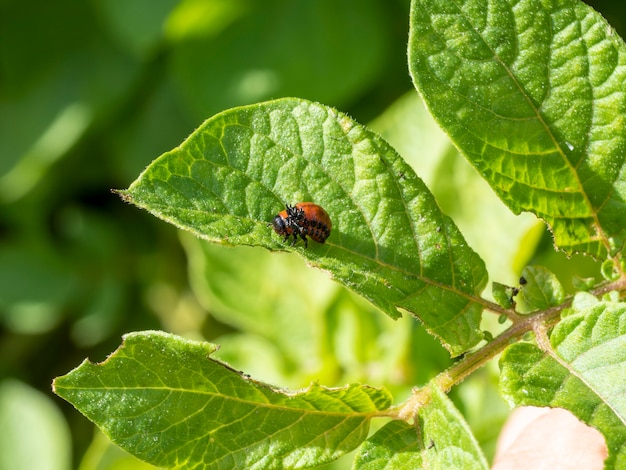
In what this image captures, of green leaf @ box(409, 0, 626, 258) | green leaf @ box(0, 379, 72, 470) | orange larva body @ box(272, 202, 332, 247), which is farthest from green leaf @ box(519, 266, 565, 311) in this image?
green leaf @ box(0, 379, 72, 470)

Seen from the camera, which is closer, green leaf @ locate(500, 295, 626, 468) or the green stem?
green leaf @ locate(500, 295, 626, 468)

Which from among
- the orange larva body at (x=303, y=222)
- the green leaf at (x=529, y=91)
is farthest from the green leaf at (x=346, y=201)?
the green leaf at (x=529, y=91)

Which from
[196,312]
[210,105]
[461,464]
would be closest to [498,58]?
[461,464]

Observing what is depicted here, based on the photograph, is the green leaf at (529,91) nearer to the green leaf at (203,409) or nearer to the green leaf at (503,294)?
the green leaf at (503,294)

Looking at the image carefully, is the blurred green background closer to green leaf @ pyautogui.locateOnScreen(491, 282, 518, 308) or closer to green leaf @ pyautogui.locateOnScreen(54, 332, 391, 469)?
green leaf @ pyautogui.locateOnScreen(491, 282, 518, 308)

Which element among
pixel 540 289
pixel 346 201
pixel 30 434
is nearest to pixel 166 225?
pixel 30 434
